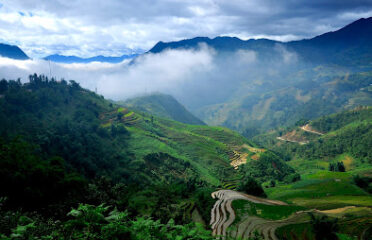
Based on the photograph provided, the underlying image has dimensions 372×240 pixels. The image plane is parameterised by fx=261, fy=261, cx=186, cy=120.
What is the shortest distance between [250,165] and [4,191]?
8069 cm

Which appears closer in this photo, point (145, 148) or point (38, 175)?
point (38, 175)

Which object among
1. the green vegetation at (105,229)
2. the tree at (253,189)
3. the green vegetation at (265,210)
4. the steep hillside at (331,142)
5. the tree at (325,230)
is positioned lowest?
the steep hillside at (331,142)

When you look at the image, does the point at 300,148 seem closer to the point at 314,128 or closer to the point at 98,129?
the point at 314,128

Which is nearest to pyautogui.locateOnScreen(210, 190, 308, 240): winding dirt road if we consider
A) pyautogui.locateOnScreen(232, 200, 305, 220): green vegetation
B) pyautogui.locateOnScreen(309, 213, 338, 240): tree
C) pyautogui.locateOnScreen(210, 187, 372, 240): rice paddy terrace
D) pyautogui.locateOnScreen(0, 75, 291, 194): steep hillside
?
pyautogui.locateOnScreen(210, 187, 372, 240): rice paddy terrace

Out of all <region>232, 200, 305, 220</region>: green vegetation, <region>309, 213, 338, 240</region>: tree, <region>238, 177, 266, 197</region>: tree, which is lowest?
<region>238, 177, 266, 197</region>: tree

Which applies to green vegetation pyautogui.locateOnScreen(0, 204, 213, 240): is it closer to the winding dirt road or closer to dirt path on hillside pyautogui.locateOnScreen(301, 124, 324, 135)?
the winding dirt road

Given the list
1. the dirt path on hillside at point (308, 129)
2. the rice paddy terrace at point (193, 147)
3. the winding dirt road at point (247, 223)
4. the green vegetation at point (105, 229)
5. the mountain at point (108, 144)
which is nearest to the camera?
the green vegetation at point (105, 229)

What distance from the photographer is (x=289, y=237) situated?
24422mm

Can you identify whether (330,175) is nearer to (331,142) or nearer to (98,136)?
(98,136)

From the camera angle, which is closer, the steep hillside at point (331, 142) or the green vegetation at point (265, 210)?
the green vegetation at point (265, 210)

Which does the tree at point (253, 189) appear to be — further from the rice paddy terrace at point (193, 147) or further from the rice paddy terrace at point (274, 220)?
the rice paddy terrace at point (193, 147)

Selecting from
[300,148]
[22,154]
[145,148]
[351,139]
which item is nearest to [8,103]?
[145,148]

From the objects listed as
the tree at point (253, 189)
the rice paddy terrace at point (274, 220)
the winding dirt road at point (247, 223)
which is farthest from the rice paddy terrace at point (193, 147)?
the winding dirt road at point (247, 223)

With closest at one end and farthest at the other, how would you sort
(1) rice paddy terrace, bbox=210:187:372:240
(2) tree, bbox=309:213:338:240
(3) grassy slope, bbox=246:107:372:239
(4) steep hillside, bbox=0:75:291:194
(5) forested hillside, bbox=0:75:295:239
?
(5) forested hillside, bbox=0:75:295:239 → (2) tree, bbox=309:213:338:240 → (1) rice paddy terrace, bbox=210:187:372:240 → (3) grassy slope, bbox=246:107:372:239 → (4) steep hillside, bbox=0:75:291:194
